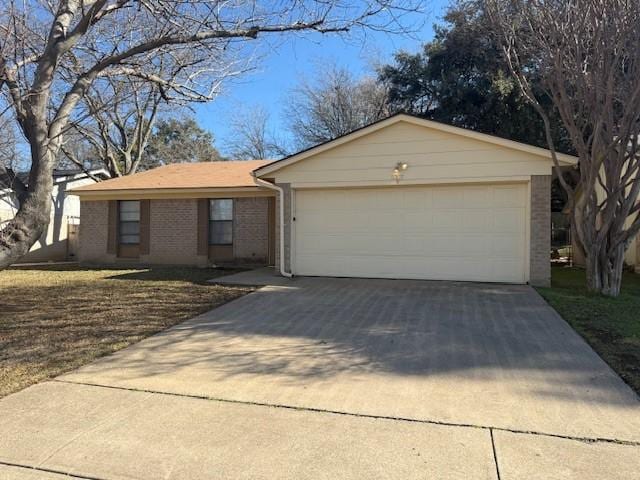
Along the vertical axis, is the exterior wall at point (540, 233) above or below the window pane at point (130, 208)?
below

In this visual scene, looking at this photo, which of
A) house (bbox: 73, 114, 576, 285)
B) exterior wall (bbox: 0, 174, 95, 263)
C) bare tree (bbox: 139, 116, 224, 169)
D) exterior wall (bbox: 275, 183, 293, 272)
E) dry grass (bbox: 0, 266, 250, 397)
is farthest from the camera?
bare tree (bbox: 139, 116, 224, 169)

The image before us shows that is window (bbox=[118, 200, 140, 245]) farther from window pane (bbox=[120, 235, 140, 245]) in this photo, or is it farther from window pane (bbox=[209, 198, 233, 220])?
window pane (bbox=[209, 198, 233, 220])

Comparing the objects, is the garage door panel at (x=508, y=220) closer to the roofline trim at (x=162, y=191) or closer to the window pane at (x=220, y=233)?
the roofline trim at (x=162, y=191)

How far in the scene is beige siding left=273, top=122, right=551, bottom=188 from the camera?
34.4 feet

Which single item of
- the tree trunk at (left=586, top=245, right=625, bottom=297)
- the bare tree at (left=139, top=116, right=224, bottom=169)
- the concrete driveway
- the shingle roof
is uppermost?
the bare tree at (left=139, top=116, right=224, bottom=169)

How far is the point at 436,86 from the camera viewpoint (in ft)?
68.4

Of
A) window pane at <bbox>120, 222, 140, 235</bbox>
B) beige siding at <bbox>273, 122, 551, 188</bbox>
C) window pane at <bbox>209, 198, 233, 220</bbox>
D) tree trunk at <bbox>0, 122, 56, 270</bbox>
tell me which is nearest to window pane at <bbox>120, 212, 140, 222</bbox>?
window pane at <bbox>120, 222, 140, 235</bbox>

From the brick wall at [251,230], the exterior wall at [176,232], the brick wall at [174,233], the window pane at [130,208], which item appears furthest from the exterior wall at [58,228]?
the brick wall at [251,230]

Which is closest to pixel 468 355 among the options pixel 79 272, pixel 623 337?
pixel 623 337

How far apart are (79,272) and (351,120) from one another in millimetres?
19480

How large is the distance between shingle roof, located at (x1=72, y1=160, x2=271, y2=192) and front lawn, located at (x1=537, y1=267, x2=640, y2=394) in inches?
388

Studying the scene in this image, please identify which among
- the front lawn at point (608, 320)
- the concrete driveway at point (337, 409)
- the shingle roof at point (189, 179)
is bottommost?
the concrete driveway at point (337, 409)

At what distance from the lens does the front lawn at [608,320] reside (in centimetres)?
504

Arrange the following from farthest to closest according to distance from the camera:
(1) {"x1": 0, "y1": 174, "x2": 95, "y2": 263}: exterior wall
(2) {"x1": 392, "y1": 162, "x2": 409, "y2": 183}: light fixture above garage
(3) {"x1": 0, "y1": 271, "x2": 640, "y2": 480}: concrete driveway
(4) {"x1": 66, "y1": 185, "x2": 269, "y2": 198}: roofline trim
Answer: (1) {"x1": 0, "y1": 174, "x2": 95, "y2": 263}: exterior wall, (4) {"x1": 66, "y1": 185, "x2": 269, "y2": 198}: roofline trim, (2) {"x1": 392, "y1": 162, "x2": 409, "y2": 183}: light fixture above garage, (3) {"x1": 0, "y1": 271, "x2": 640, "y2": 480}: concrete driveway
